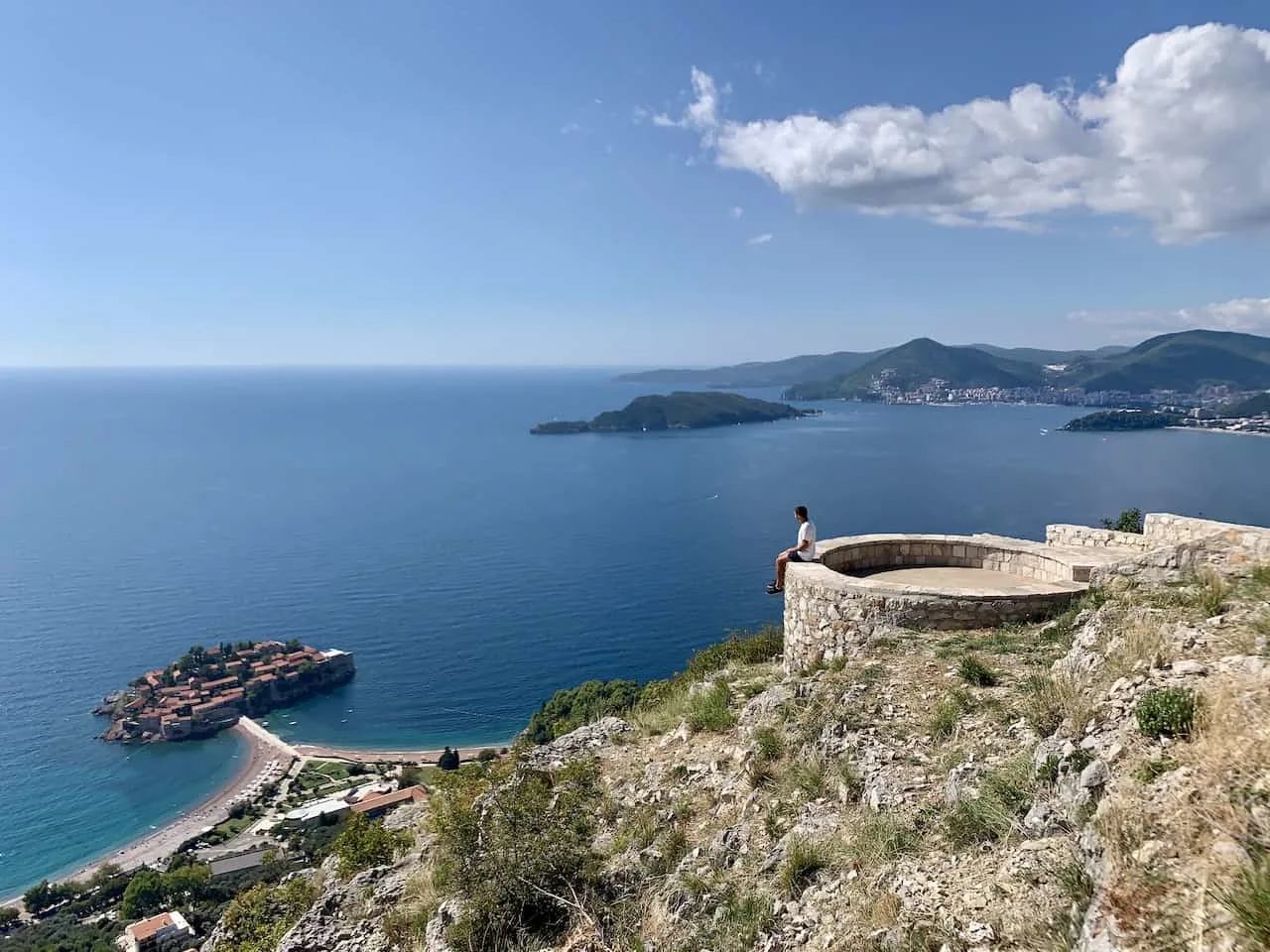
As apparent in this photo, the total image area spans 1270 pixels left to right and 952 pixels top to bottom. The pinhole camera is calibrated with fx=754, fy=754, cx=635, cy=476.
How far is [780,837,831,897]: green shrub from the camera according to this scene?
5605mm

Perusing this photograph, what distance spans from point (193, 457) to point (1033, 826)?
152566 millimetres

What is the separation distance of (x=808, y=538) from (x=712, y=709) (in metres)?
2.85

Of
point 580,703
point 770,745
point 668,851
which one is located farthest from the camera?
point 580,703

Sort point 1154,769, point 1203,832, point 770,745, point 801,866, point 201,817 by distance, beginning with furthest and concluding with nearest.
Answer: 1. point 201,817
2. point 770,745
3. point 801,866
4. point 1154,769
5. point 1203,832

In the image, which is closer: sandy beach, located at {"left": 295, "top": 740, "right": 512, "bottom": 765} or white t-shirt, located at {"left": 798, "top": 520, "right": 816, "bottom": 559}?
white t-shirt, located at {"left": 798, "top": 520, "right": 816, "bottom": 559}

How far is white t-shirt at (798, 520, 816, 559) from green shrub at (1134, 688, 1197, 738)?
6.22 meters

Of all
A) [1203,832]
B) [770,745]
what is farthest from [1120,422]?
[1203,832]

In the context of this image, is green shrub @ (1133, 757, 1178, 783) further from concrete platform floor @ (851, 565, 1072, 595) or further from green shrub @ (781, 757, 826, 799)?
concrete platform floor @ (851, 565, 1072, 595)

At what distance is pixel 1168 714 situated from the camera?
14.8 feet

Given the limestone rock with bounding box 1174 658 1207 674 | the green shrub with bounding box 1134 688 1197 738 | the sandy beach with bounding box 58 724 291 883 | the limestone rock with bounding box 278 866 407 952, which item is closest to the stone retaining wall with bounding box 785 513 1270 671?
the limestone rock with bounding box 1174 658 1207 674

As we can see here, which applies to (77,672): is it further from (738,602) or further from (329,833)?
(738,602)

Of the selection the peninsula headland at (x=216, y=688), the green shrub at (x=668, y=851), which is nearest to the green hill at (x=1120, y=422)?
the peninsula headland at (x=216, y=688)

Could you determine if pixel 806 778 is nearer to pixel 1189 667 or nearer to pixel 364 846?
pixel 1189 667

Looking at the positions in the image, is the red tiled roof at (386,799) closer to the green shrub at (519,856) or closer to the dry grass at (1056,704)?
the green shrub at (519,856)
